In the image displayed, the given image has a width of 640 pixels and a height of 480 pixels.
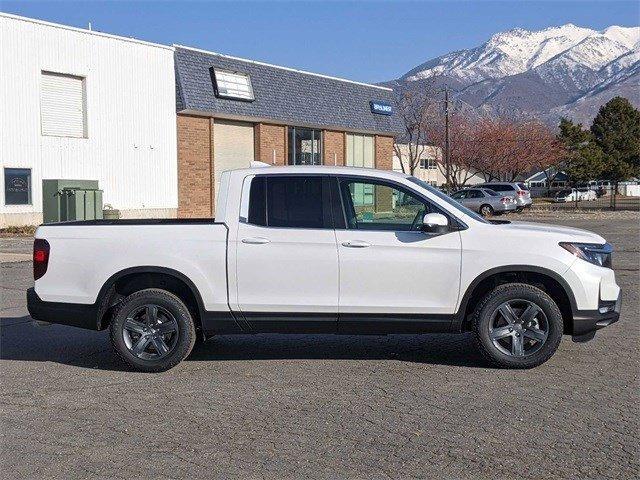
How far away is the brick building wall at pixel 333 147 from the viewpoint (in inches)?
1636

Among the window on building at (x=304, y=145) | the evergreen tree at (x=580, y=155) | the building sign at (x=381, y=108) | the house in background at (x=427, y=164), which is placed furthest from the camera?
the house in background at (x=427, y=164)

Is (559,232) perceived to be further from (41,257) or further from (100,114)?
(100,114)

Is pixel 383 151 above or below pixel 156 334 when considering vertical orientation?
above

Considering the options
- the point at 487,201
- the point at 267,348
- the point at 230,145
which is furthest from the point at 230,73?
the point at 267,348

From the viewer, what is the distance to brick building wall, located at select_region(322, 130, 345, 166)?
136 feet

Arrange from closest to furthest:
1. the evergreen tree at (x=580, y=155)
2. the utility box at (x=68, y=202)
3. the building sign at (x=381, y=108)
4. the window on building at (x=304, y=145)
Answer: the utility box at (x=68, y=202) < the window on building at (x=304, y=145) < the building sign at (x=381, y=108) < the evergreen tree at (x=580, y=155)

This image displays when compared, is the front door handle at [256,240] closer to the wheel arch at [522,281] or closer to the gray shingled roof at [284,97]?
the wheel arch at [522,281]

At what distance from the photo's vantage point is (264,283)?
24.2ft

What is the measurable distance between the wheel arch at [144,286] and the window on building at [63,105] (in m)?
23.5

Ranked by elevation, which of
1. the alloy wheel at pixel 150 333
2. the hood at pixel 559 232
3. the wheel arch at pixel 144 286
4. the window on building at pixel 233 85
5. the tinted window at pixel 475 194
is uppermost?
the window on building at pixel 233 85

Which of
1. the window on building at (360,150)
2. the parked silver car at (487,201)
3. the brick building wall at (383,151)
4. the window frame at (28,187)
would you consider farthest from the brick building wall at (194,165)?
the parked silver car at (487,201)

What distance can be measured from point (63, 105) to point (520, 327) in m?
26.1

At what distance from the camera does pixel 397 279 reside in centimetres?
729

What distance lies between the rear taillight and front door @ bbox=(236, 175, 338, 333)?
1829 millimetres
